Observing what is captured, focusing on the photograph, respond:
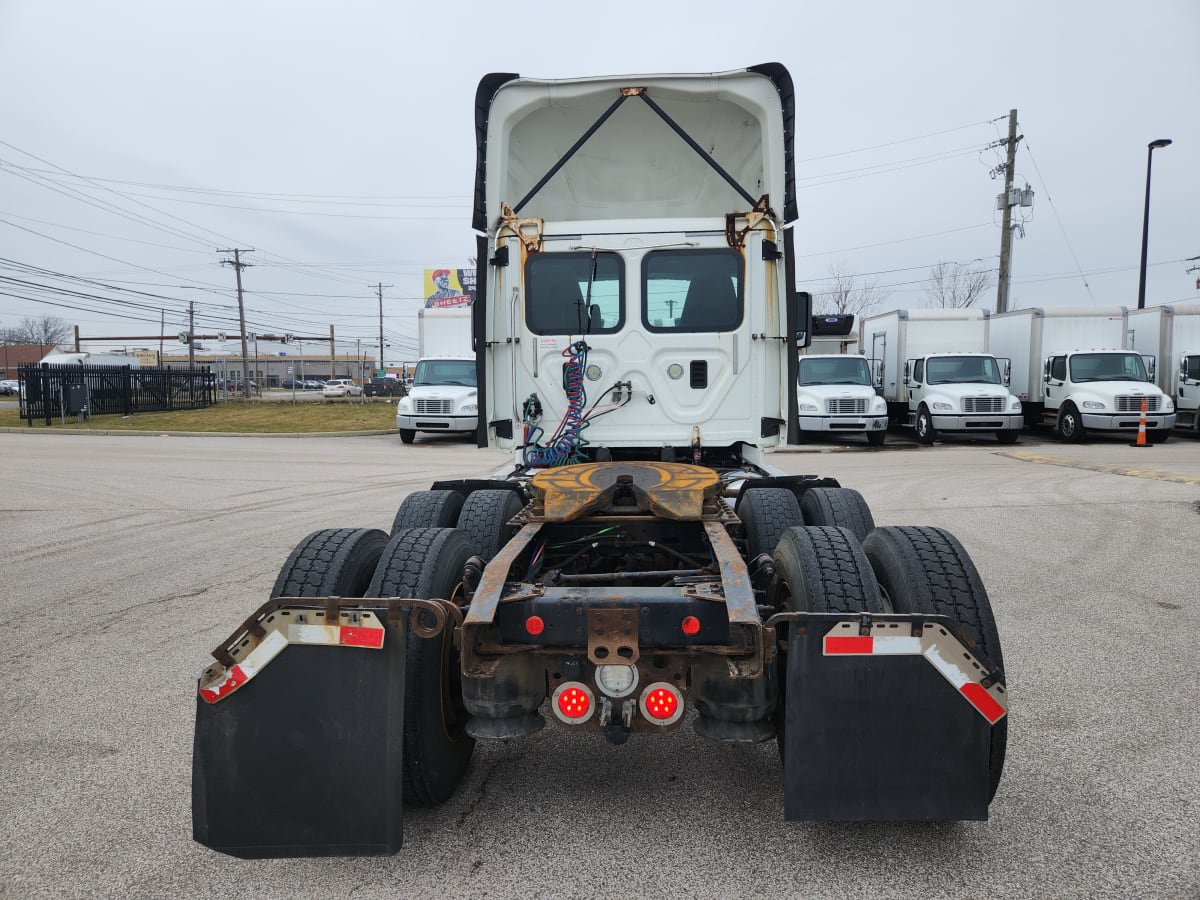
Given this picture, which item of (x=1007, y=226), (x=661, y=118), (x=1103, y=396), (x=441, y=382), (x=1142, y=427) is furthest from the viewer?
(x=1007, y=226)

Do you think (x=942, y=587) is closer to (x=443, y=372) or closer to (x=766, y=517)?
(x=766, y=517)

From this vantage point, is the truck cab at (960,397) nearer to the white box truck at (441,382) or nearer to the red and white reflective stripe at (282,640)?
the white box truck at (441,382)

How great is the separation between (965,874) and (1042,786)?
75 centimetres

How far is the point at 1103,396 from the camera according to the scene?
698 inches

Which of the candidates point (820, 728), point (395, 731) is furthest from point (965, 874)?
point (395, 731)

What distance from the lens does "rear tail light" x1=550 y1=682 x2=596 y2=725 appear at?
259 cm

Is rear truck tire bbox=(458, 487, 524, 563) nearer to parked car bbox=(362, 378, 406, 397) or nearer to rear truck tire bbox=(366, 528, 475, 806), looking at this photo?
rear truck tire bbox=(366, 528, 475, 806)

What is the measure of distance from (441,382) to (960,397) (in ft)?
40.1

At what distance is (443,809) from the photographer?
9.75 ft

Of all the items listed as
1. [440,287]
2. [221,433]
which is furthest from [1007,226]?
[440,287]

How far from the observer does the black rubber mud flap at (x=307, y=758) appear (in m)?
2.43

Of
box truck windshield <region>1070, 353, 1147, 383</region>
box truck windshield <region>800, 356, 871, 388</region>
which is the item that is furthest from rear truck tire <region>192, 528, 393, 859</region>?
box truck windshield <region>1070, 353, 1147, 383</region>

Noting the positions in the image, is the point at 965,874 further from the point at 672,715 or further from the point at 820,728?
the point at 672,715

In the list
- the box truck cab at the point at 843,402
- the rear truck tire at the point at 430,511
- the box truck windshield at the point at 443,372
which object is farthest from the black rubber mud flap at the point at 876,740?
the box truck windshield at the point at 443,372
